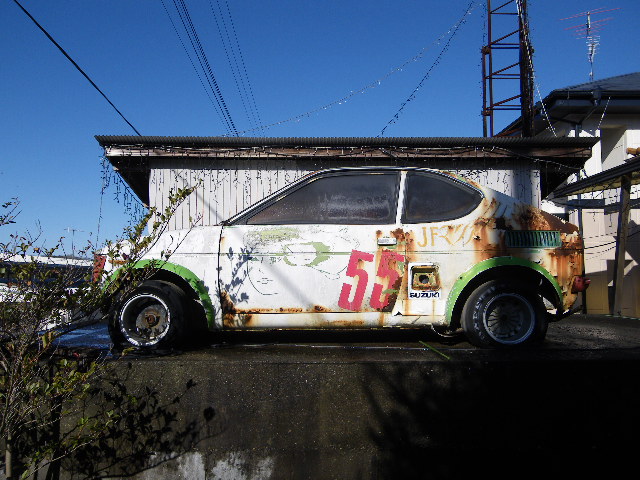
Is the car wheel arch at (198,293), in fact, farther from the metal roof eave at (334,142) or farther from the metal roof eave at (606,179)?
the metal roof eave at (606,179)

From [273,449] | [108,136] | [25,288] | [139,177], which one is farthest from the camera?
[139,177]

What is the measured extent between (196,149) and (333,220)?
448 centimetres

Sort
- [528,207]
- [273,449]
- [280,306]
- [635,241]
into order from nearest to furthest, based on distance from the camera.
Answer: [273,449], [280,306], [528,207], [635,241]

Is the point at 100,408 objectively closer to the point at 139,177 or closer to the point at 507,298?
the point at 507,298

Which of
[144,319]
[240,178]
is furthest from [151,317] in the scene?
[240,178]

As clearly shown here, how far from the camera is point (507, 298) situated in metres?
3.34

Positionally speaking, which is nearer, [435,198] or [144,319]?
[144,319]

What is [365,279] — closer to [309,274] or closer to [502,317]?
[309,274]

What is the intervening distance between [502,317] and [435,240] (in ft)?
2.63

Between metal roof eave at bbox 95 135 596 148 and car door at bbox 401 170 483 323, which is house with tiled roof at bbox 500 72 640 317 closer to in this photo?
metal roof eave at bbox 95 135 596 148

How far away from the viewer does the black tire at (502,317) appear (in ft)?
10.7

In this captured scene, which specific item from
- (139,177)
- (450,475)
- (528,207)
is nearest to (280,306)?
(450,475)

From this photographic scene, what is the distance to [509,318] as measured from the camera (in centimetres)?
338

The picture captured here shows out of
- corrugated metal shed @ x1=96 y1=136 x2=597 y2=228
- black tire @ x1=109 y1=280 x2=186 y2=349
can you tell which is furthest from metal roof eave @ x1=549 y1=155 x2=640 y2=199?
black tire @ x1=109 y1=280 x2=186 y2=349
